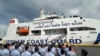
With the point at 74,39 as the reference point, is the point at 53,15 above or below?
above

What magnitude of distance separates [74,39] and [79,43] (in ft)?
2.70

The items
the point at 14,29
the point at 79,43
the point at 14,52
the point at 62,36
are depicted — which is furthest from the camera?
the point at 14,29

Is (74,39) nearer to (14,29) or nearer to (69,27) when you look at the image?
(69,27)

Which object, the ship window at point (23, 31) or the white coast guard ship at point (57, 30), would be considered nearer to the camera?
the white coast guard ship at point (57, 30)

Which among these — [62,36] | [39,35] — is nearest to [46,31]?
[39,35]

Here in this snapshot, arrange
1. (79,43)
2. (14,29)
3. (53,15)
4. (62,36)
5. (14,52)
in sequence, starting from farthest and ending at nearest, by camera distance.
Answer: (14,29)
(53,15)
(62,36)
(79,43)
(14,52)

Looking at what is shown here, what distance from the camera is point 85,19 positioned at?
88.1 ft

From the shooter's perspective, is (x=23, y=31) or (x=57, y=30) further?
(x=23, y=31)

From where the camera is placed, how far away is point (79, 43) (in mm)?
26156

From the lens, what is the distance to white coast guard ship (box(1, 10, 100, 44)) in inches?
1032

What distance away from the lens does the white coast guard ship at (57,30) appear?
26.2 meters

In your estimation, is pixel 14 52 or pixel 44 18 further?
pixel 44 18

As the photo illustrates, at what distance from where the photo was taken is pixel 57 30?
29.4m

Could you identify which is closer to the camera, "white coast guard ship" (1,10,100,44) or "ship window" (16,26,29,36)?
Answer: "white coast guard ship" (1,10,100,44)
